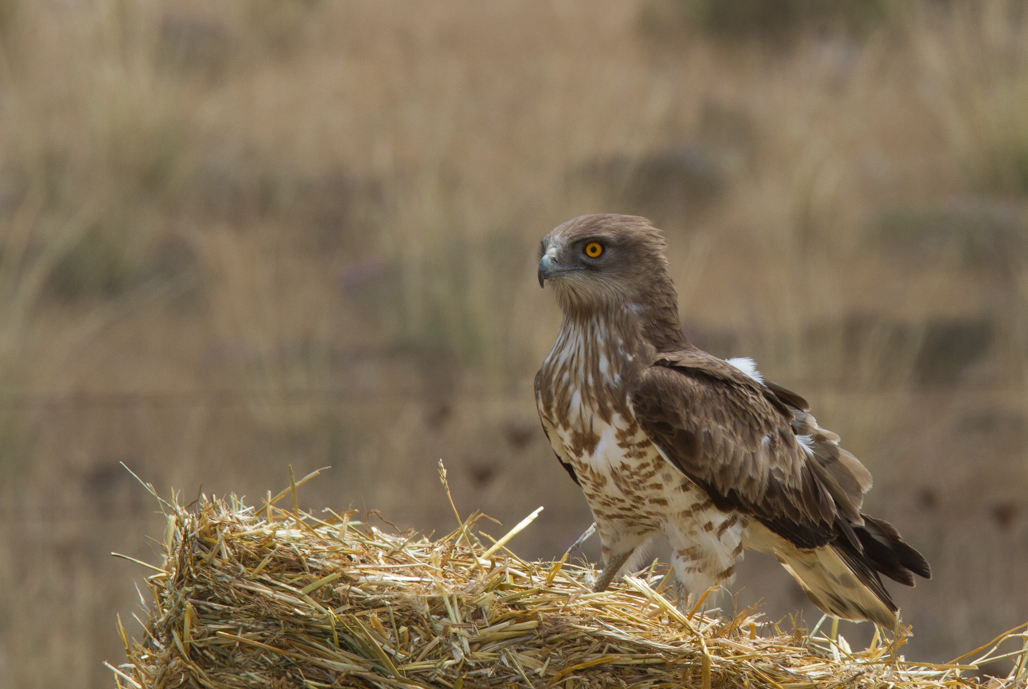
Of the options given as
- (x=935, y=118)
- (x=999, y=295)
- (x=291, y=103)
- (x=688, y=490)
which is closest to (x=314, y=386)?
(x=291, y=103)

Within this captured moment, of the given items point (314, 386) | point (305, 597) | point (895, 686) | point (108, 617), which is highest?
point (305, 597)

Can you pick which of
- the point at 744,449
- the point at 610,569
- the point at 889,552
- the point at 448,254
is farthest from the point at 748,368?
the point at 448,254

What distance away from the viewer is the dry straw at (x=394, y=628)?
1836 mm

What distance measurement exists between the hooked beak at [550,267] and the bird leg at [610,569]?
66cm

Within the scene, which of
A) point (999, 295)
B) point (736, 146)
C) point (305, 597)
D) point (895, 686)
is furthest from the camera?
point (736, 146)

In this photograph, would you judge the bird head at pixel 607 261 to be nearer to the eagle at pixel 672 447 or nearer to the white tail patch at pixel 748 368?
the eagle at pixel 672 447

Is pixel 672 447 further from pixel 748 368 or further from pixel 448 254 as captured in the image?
pixel 448 254

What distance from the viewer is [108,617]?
4848 mm

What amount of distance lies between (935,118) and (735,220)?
198 centimetres

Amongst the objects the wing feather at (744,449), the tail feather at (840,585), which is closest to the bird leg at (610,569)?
the wing feather at (744,449)

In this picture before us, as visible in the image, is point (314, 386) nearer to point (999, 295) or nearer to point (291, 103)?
point (291, 103)

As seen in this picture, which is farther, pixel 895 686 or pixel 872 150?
pixel 872 150

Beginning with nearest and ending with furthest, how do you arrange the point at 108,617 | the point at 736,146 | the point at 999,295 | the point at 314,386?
the point at 108,617, the point at 314,386, the point at 999,295, the point at 736,146

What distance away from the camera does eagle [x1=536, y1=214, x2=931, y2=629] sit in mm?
2115
